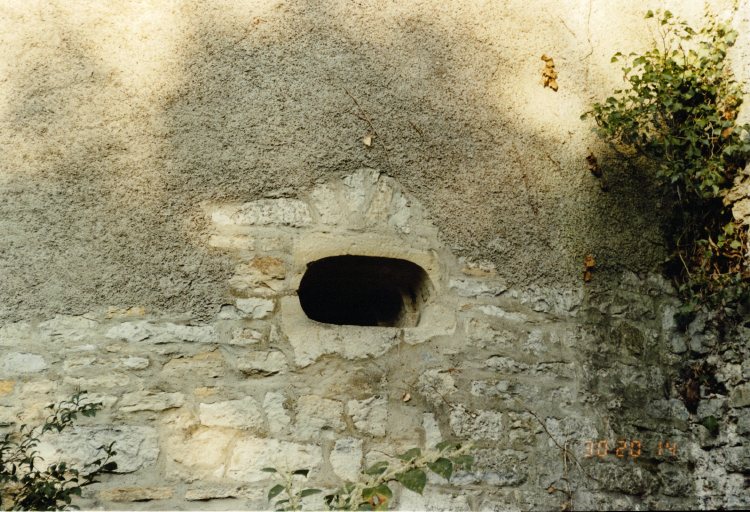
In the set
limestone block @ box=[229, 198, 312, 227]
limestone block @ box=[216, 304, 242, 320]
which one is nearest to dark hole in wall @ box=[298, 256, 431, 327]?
limestone block @ box=[229, 198, 312, 227]

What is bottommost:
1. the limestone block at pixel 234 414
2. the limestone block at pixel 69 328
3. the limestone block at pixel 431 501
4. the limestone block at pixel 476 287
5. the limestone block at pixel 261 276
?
the limestone block at pixel 431 501

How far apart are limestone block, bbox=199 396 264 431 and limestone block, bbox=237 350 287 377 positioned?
114mm

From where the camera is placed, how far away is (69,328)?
2.85 metres

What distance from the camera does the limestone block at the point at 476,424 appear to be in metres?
3.05

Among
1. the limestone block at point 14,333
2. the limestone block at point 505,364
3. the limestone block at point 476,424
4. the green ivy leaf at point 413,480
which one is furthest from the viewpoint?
the limestone block at point 505,364

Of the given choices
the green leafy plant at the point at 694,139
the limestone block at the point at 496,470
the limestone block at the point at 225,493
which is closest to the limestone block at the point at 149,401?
the limestone block at the point at 225,493

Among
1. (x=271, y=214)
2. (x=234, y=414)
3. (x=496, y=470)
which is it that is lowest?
(x=496, y=470)

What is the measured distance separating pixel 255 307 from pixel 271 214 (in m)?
0.41

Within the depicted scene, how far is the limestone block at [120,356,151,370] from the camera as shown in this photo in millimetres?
2840

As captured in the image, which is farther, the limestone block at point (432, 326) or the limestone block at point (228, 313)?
the limestone block at point (432, 326)

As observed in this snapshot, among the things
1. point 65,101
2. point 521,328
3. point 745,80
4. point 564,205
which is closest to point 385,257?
point 521,328

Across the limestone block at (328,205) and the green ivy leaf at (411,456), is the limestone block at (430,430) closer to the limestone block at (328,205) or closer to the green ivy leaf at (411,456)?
the green ivy leaf at (411,456)
